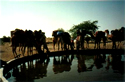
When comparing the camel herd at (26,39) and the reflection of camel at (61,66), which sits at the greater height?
the camel herd at (26,39)

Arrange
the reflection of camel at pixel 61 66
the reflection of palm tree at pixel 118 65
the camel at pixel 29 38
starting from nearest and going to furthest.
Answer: the reflection of palm tree at pixel 118 65 → the reflection of camel at pixel 61 66 → the camel at pixel 29 38

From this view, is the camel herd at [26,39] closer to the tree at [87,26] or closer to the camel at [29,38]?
the camel at [29,38]

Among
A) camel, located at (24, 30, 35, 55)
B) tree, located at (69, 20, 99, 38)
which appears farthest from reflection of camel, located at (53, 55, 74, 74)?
tree, located at (69, 20, 99, 38)

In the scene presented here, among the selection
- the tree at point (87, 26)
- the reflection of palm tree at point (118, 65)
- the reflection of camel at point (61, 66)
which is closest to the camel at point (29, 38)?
the reflection of camel at point (61, 66)

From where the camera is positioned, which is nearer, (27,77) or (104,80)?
(104,80)

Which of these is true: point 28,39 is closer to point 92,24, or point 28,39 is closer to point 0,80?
point 0,80

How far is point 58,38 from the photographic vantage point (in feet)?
56.5

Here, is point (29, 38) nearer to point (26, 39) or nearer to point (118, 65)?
point (26, 39)

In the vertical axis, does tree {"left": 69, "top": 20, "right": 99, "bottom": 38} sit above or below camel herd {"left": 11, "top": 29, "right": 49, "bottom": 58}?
above

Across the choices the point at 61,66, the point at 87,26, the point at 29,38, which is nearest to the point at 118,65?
the point at 61,66

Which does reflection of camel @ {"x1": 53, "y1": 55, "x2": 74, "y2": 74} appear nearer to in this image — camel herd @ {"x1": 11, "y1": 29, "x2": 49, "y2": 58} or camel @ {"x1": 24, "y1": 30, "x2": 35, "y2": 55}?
camel herd @ {"x1": 11, "y1": 29, "x2": 49, "y2": 58}

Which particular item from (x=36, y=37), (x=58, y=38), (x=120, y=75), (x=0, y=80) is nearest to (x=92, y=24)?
(x=58, y=38)

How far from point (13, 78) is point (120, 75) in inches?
223

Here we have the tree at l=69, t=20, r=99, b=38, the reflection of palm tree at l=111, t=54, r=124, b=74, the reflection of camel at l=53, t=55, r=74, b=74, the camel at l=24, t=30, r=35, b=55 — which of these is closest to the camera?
the reflection of palm tree at l=111, t=54, r=124, b=74
